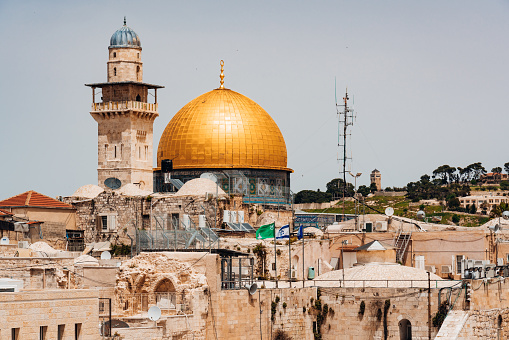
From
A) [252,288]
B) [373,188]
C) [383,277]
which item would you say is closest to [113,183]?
[252,288]

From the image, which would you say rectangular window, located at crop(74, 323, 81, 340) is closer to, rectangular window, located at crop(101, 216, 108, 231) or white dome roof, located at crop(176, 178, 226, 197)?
white dome roof, located at crop(176, 178, 226, 197)

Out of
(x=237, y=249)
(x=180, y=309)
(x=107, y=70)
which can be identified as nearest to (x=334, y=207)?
(x=107, y=70)

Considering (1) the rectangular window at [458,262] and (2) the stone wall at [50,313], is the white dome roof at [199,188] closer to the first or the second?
(1) the rectangular window at [458,262]

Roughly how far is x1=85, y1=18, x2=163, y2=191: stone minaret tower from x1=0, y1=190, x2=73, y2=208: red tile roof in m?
3.43

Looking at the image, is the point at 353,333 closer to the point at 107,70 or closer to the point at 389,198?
the point at 107,70

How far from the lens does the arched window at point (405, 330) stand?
132ft

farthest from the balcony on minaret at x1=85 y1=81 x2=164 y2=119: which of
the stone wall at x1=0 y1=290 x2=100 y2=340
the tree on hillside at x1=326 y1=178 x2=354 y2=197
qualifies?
the tree on hillside at x1=326 y1=178 x2=354 y2=197

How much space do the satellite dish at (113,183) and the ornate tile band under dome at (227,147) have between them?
69.0 inches

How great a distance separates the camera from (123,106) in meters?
56.4

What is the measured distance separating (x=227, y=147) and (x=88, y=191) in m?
6.25

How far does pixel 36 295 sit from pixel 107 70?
85.4ft

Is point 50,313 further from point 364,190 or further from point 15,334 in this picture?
point 364,190

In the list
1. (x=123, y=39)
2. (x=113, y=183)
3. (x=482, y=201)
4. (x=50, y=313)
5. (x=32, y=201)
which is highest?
(x=123, y=39)

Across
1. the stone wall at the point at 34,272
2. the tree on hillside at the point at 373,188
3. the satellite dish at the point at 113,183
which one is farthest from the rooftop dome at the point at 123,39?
the tree on hillside at the point at 373,188
